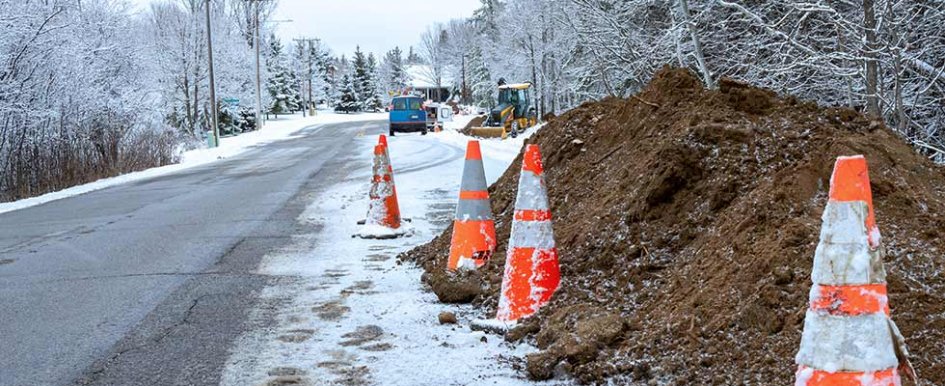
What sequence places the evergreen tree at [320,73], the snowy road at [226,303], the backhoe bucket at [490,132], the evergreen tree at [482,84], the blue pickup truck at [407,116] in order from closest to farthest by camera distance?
1. the snowy road at [226,303]
2. the backhoe bucket at [490,132]
3. the blue pickup truck at [407,116]
4. the evergreen tree at [482,84]
5. the evergreen tree at [320,73]

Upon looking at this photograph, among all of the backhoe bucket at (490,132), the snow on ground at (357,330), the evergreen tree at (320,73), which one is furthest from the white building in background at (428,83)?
the snow on ground at (357,330)

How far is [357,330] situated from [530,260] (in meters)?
1.12

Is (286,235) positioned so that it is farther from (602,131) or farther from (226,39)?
A: (226,39)

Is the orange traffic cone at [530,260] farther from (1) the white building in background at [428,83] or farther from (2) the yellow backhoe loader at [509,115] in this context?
(1) the white building in background at [428,83]

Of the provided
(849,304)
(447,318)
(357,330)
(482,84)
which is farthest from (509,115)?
(482,84)

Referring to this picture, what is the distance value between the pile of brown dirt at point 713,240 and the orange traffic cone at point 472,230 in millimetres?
149

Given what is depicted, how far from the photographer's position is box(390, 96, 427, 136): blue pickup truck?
4069 cm

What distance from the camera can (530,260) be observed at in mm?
4656

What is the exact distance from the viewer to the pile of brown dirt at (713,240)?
10.8 feet

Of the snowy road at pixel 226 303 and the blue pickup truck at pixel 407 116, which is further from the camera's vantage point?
the blue pickup truck at pixel 407 116

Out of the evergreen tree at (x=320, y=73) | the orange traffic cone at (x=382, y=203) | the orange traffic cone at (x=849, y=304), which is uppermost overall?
the evergreen tree at (x=320, y=73)

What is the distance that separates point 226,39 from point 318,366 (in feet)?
168

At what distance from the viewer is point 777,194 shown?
4055 millimetres

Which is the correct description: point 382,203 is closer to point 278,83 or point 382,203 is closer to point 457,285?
point 457,285
